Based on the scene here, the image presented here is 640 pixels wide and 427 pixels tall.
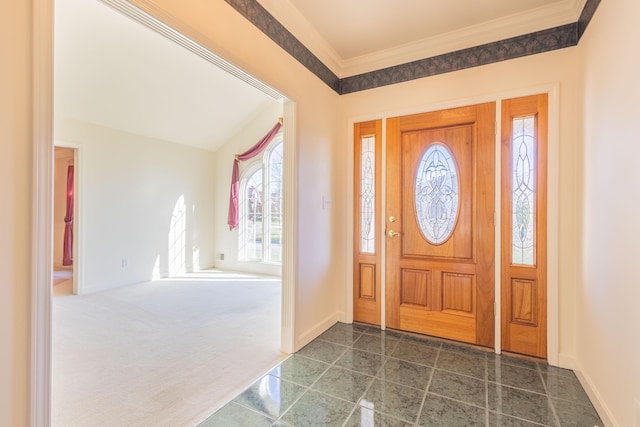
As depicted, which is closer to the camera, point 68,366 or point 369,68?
point 68,366

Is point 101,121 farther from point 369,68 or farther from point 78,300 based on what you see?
point 369,68

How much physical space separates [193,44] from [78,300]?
13.1 feet

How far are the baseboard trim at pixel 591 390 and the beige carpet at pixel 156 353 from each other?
2.06 metres

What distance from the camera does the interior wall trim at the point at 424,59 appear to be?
2.07 meters

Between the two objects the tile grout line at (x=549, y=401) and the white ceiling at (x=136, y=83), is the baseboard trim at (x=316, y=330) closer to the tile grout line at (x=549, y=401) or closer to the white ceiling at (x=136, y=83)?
the tile grout line at (x=549, y=401)

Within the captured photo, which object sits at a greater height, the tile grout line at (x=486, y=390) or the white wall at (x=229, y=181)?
the white wall at (x=229, y=181)

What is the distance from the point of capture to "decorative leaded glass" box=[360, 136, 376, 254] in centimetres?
305

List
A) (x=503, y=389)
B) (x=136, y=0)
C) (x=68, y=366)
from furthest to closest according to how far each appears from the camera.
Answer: (x=68, y=366), (x=503, y=389), (x=136, y=0)

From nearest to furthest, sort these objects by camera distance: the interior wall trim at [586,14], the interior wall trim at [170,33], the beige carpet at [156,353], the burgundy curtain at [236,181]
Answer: the interior wall trim at [170,33] < the beige carpet at [156,353] < the interior wall trim at [586,14] < the burgundy curtain at [236,181]

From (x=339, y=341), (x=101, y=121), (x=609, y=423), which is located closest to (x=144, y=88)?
(x=101, y=121)

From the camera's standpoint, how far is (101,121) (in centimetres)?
436

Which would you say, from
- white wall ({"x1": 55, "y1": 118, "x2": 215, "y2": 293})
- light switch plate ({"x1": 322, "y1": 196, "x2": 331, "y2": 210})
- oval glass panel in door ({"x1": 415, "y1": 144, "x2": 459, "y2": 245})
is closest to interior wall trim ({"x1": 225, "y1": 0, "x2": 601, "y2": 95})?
oval glass panel in door ({"x1": 415, "y1": 144, "x2": 459, "y2": 245})

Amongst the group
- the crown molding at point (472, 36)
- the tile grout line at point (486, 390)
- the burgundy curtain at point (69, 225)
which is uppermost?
the crown molding at point (472, 36)

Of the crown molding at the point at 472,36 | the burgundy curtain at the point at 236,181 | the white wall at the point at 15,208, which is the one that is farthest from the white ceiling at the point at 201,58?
the white wall at the point at 15,208
